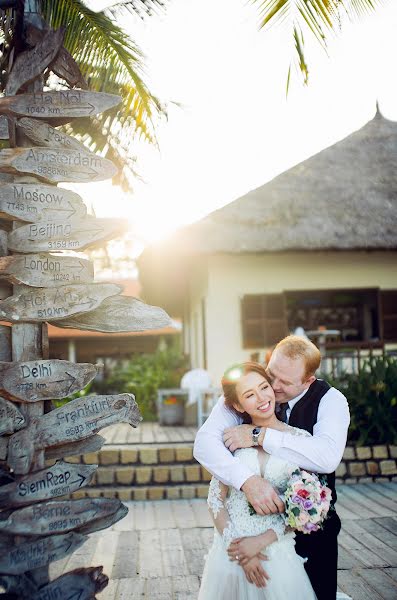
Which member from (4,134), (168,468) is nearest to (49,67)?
(4,134)

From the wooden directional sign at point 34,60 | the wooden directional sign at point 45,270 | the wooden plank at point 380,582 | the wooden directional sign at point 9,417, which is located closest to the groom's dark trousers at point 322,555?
the wooden plank at point 380,582

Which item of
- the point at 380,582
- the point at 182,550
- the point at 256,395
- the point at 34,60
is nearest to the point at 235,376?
the point at 256,395

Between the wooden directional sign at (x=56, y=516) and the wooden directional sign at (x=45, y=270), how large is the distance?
1.10 metres

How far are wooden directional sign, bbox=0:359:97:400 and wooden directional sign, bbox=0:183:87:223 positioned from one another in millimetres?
749

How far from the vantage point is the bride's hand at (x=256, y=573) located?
268 cm

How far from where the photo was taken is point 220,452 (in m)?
2.81

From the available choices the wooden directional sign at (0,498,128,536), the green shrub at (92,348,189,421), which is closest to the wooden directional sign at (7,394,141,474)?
the wooden directional sign at (0,498,128,536)

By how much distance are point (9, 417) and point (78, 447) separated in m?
0.42

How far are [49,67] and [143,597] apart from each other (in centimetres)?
322

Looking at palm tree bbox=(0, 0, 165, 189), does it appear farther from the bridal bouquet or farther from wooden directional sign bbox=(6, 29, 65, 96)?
the bridal bouquet

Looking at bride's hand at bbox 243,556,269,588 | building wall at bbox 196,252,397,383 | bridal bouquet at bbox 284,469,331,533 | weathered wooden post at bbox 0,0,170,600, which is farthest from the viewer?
building wall at bbox 196,252,397,383

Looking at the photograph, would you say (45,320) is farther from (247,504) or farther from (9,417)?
(247,504)

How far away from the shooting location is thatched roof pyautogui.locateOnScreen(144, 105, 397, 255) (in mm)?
10109

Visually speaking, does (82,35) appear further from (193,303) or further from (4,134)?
(193,303)
